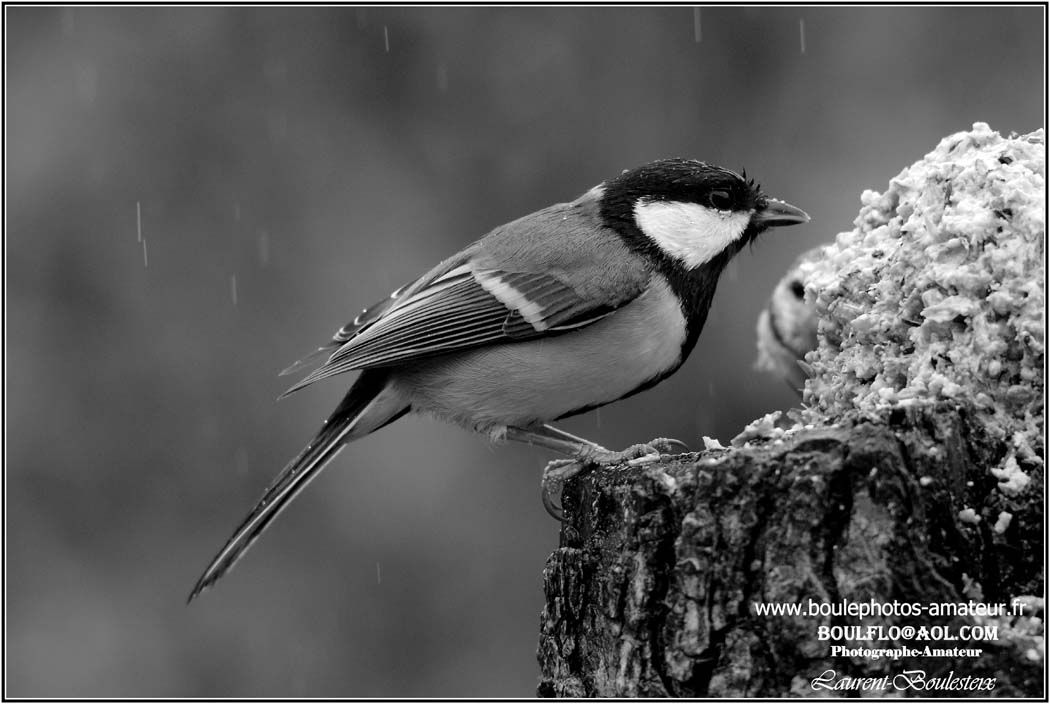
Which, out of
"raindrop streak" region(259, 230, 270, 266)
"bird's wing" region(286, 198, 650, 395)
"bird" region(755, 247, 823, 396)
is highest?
"bird's wing" region(286, 198, 650, 395)

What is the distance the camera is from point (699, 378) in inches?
218

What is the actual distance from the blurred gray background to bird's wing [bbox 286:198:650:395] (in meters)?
2.00

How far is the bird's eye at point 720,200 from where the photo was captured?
318cm

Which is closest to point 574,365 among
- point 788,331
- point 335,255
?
point 788,331

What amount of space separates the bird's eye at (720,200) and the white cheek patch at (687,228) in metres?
0.01

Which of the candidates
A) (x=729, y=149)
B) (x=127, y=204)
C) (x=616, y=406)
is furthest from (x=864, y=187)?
(x=127, y=204)

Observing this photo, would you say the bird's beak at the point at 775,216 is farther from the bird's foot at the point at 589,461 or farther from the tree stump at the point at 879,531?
the tree stump at the point at 879,531

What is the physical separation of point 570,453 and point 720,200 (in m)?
0.80

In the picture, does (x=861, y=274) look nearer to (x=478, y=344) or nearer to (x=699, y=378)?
(x=478, y=344)

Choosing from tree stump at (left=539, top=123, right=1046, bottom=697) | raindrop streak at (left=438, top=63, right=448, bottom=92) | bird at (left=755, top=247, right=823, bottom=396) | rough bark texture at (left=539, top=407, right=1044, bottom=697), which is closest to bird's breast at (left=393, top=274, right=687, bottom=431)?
tree stump at (left=539, top=123, right=1046, bottom=697)

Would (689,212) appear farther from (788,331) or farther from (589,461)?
(788,331)

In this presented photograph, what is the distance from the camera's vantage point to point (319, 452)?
326cm

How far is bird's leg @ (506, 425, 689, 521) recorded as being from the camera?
262cm

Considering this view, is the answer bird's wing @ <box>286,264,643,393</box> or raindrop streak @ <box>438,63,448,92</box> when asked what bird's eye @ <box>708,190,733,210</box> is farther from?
raindrop streak @ <box>438,63,448,92</box>
